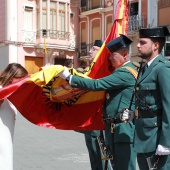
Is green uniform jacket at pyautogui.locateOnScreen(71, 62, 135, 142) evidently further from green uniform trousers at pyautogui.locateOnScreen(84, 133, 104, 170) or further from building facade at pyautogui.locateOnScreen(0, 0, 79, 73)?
building facade at pyautogui.locateOnScreen(0, 0, 79, 73)

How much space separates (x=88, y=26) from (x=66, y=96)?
33.3 m

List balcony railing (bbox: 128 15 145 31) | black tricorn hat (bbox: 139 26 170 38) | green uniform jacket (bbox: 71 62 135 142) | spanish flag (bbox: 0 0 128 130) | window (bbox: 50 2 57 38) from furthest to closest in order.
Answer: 1. window (bbox: 50 2 57 38)
2. balcony railing (bbox: 128 15 145 31)
3. spanish flag (bbox: 0 0 128 130)
4. green uniform jacket (bbox: 71 62 135 142)
5. black tricorn hat (bbox: 139 26 170 38)

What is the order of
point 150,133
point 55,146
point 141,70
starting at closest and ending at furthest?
point 150,133, point 141,70, point 55,146

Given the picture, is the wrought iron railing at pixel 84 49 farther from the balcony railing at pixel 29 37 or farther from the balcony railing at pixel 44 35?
the balcony railing at pixel 29 37

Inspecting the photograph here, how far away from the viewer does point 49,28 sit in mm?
36156

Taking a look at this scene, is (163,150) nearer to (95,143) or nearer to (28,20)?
(95,143)

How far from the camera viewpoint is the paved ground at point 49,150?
7.94 m

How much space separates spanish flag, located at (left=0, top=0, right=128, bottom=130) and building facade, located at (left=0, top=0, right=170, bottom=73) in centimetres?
2760

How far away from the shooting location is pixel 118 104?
5.05 m

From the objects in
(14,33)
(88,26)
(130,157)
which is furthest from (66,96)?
(88,26)

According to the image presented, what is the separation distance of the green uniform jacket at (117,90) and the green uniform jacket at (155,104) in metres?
0.43

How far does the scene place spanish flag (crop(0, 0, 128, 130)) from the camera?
5.33 metres

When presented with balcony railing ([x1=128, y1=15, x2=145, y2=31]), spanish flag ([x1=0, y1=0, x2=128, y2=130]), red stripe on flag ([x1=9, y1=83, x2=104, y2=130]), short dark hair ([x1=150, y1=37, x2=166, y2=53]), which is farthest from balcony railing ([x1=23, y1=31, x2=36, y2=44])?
short dark hair ([x1=150, y1=37, x2=166, y2=53])

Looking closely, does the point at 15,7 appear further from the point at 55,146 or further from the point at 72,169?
the point at 72,169
